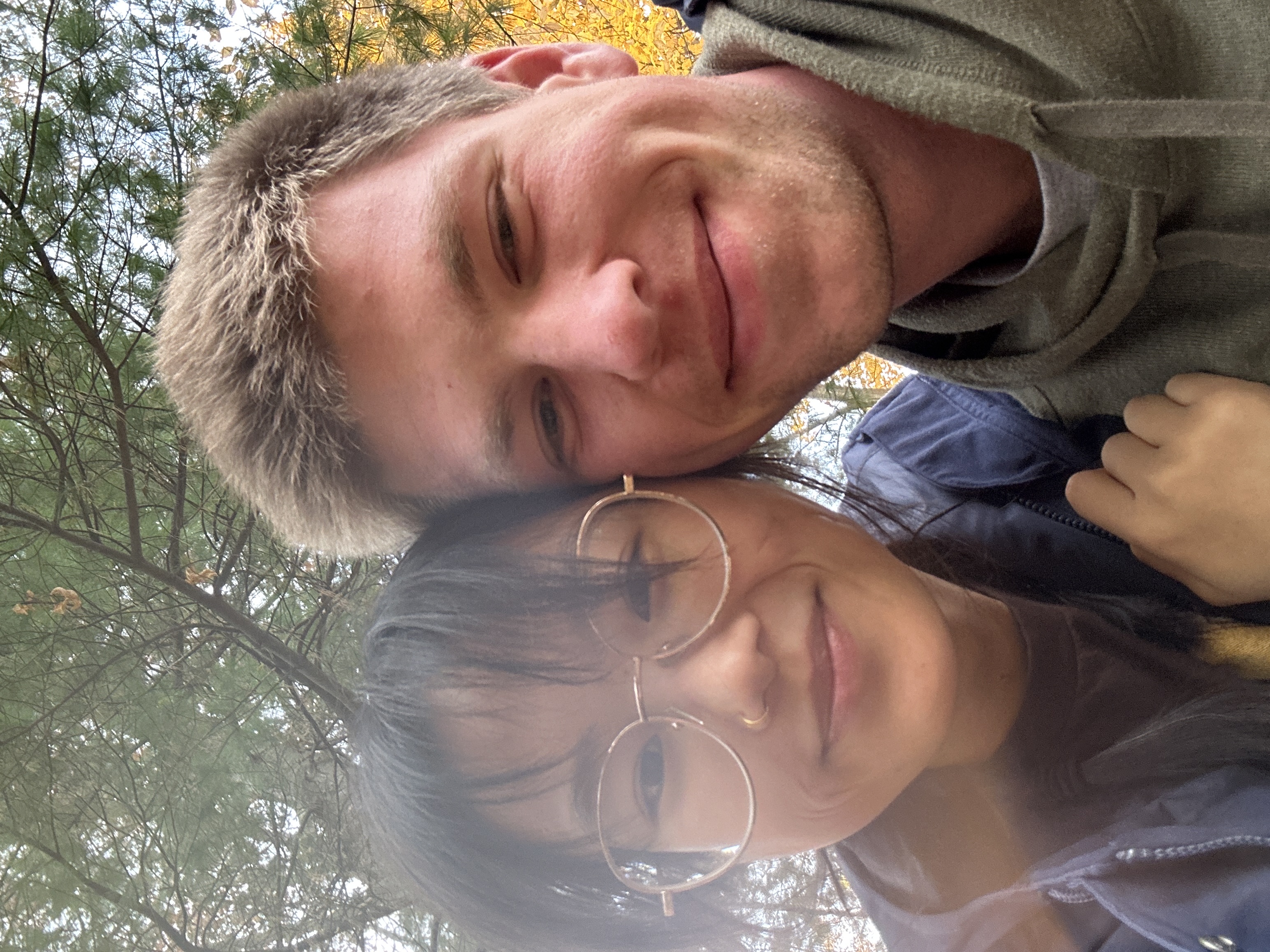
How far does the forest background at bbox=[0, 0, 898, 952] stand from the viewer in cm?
207

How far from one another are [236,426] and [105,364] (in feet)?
3.33

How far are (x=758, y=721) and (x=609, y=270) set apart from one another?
2.43 ft

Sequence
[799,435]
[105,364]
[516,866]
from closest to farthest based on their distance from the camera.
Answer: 1. [516,866]
2. [105,364]
3. [799,435]

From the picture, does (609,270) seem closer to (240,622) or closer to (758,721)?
(758,721)

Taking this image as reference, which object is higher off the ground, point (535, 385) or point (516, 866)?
point (535, 385)

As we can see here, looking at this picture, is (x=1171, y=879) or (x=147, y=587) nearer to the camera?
(x=1171, y=879)

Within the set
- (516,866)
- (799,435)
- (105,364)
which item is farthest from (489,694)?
(105,364)

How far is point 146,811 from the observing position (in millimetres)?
2086

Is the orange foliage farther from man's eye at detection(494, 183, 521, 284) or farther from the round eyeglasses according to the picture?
the round eyeglasses

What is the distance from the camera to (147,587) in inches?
89.8

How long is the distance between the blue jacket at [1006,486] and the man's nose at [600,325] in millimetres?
922

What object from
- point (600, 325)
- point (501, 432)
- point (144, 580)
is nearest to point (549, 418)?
point (501, 432)

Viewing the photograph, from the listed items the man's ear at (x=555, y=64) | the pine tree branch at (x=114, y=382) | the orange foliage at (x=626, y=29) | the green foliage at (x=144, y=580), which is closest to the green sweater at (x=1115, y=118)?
the man's ear at (x=555, y=64)

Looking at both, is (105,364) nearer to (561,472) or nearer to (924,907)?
(561,472)
